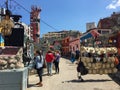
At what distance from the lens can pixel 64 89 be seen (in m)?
14.6

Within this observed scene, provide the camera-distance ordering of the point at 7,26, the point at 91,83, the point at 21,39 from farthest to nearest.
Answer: the point at 91,83 → the point at 21,39 → the point at 7,26

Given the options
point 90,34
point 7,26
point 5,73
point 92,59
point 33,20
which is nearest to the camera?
point 5,73

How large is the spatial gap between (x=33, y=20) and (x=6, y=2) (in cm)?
4763

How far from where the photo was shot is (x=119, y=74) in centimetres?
1983

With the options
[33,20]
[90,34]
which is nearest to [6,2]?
[90,34]

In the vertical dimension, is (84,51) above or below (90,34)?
below

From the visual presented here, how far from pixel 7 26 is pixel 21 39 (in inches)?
91.0

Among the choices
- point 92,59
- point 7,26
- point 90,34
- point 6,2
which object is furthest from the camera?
point 90,34

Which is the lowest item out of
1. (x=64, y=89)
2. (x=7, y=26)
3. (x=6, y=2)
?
(x=64, y=89)

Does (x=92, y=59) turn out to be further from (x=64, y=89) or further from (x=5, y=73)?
(x=5, y=73)

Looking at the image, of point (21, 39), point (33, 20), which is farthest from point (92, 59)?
point (33, 20)

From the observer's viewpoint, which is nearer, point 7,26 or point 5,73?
point 5,73

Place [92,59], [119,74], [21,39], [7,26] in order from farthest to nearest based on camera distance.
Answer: [119,74]
[92,59]
[21,39]
[7,26]

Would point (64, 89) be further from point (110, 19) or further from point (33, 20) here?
point (110, 19)
